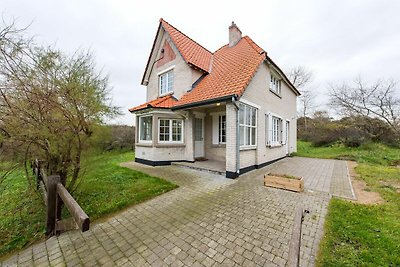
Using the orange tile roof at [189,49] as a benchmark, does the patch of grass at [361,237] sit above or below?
below

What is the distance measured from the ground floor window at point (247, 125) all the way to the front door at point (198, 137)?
3.33 meters

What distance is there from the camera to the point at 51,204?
341 cm

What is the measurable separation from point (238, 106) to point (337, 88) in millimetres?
20554

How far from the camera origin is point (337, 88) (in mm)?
20266

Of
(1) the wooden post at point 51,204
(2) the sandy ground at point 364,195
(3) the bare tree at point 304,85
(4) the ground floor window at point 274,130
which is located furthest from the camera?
(3) the bare tree at point 304,85

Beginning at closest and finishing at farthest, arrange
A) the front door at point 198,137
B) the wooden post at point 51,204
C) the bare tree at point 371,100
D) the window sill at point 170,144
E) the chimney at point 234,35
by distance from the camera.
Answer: the wooden post at point 51,204, the window sill at point 170,144, the front door at point 198,137, the chimney at point 234,35, the bare tree at point 371,100

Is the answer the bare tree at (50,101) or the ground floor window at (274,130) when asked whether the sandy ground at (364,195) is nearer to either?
the ground floor window at (274,130)

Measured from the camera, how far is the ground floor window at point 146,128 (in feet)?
32.7

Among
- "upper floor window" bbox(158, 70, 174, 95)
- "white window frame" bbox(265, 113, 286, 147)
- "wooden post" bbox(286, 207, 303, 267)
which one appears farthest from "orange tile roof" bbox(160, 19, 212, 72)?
"wooden post" bbox(286, 207, 303, 267)

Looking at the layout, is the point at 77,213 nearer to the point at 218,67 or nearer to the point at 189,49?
the point at 218,67

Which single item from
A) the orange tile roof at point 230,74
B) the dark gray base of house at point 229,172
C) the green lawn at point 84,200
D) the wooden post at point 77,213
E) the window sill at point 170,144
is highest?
the orange tile roof at point 230,74

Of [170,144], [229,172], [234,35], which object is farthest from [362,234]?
[234,35]

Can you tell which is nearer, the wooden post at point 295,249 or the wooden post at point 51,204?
the wooden post at point 295,249

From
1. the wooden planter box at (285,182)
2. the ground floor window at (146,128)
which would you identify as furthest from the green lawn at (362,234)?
the ground floor window at (146,128)
